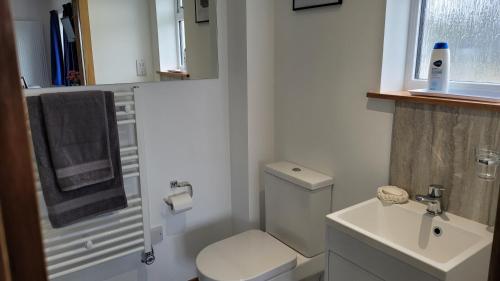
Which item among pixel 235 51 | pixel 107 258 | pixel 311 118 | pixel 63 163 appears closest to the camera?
pixel 63 163

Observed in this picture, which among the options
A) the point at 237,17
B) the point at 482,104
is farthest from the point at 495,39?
the point at 237,17

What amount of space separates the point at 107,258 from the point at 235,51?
51.2 inches

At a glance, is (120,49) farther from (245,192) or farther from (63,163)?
(245,192)

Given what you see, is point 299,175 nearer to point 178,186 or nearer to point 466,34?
point 178,186

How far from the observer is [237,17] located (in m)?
2.13

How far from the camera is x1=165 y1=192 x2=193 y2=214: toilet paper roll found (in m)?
2.10

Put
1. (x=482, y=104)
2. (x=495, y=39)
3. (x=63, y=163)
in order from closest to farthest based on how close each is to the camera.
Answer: (x=482, y=104), (x=495, y=39), (x=63, y=163)

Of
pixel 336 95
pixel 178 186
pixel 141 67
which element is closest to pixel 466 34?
pixel 336 95

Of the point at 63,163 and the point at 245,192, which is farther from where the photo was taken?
the point at 245,192

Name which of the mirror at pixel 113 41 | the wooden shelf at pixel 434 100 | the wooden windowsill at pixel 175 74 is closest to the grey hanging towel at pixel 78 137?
the mirror at pixel 113 41

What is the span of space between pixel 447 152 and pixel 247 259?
3.38ft

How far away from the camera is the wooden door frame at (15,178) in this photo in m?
0.33

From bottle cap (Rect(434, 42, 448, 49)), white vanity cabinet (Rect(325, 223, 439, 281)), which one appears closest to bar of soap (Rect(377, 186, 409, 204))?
white vanity cabinet (Rect(325, 223, 439, 281))

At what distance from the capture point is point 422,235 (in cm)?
148
